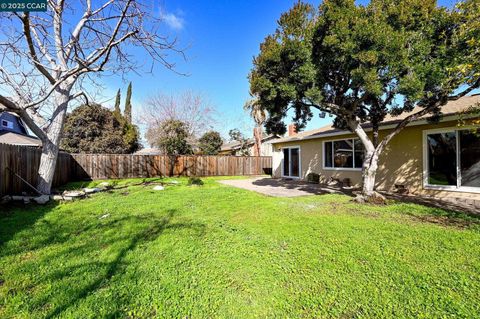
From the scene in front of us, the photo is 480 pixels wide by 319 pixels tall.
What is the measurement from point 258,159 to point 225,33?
444 inches

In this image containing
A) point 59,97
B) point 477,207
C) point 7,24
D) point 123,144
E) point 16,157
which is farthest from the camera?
point 123,144

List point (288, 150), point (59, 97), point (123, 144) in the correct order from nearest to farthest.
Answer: point (59, 97) → point (288, 150) → point (123, 144)

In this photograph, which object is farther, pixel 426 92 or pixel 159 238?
pixel 426 92

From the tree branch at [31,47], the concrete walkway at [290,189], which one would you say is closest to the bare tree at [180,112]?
the concrete walkway at [290,189]

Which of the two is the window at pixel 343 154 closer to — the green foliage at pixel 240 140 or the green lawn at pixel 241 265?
the green lawn at pixel 241 265

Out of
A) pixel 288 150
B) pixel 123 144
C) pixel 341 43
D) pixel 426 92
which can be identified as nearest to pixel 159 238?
pixel 341 43

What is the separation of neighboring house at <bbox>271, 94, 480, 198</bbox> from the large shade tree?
48.1 inches

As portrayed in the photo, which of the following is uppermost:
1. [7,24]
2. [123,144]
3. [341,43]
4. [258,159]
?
[7,24]

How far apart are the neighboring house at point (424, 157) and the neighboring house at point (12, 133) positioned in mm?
19555

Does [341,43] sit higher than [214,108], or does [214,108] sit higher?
[214,108]

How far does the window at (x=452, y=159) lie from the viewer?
680cm

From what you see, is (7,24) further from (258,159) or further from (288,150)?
(258,159)

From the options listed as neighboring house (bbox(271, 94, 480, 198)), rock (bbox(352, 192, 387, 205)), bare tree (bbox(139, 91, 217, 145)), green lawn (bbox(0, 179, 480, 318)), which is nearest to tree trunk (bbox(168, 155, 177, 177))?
bare tree (bbox(139, 91, 217, 145))

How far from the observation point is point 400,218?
5125mm
